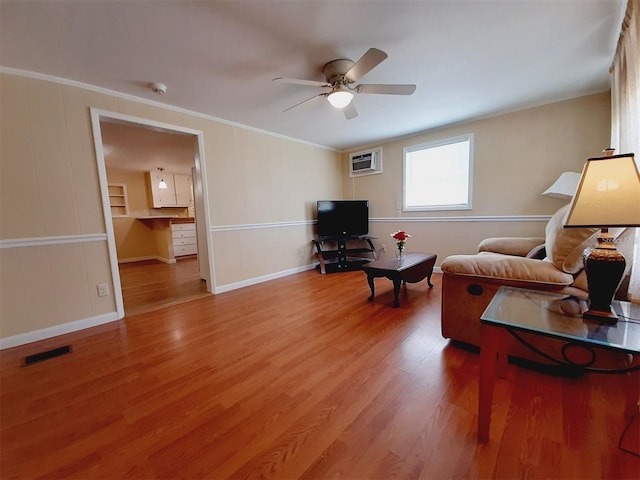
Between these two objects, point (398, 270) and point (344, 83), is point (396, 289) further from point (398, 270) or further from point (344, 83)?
point (344, 83)

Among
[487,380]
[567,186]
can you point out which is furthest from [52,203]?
[567,186]

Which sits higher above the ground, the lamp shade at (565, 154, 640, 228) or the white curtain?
the white curtain

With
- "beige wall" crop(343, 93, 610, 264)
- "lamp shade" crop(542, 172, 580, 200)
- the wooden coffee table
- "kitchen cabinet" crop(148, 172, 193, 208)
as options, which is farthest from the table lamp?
"kitchen cabinet" crop(148, 172, 193, 208)

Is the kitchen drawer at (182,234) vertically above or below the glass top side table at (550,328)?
above

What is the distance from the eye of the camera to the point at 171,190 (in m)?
6.39

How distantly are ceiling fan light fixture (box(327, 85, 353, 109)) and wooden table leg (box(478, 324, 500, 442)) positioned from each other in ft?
6.70

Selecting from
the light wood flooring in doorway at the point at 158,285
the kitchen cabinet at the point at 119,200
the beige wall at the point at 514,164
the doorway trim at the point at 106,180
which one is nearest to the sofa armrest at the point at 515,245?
the beige wall at the point at 514,164

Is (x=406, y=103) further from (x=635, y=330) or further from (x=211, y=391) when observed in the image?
(x=211, y=391)

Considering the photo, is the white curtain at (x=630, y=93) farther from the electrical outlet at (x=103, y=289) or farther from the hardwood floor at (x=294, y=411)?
the electrical outlet at (x=103, y=289)

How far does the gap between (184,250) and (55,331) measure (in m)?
4.10

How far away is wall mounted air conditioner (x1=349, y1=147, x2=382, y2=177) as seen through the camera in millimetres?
4555

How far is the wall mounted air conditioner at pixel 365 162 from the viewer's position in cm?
455

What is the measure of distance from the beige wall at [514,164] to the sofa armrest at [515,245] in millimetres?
786

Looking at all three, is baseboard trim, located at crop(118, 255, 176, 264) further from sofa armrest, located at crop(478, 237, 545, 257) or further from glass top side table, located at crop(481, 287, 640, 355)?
glass top side table, located at crop(481, 287, 640, 355)
